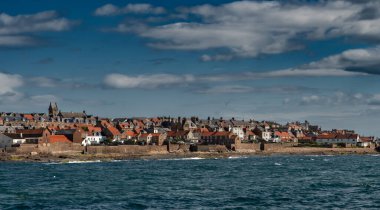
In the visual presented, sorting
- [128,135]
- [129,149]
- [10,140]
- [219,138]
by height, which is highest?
[128,135]

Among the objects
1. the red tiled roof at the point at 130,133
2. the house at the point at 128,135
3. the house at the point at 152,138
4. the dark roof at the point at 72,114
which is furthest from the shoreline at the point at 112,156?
the dark roof at the point at 72,114

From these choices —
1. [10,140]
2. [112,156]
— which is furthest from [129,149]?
[10,140]

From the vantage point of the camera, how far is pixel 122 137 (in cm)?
14888

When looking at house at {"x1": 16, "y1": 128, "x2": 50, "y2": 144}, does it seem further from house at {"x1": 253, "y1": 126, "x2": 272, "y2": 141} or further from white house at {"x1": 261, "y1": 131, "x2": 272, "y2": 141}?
white house at {"x1": 261, "y1": 131, "x2": 272, "y2": 141}

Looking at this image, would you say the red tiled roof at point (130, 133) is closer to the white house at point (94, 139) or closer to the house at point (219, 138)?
the white house at point (94, 139)

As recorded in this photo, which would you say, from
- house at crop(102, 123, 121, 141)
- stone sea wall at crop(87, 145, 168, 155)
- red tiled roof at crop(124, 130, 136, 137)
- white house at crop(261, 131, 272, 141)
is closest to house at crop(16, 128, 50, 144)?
stone sea wall at crop(87, 145, 168, 155)

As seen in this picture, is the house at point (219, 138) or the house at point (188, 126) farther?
the house at point (188, 126)

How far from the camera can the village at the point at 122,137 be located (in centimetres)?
11662

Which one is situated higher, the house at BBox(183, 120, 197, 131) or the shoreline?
the house at BBox(183, 120, 197, 131)

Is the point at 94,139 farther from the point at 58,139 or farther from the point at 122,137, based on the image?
the point at 58,139

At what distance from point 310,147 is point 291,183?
107 m

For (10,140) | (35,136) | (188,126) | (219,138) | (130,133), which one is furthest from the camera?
(188,126)

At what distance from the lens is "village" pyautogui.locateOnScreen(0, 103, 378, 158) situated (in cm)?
11662

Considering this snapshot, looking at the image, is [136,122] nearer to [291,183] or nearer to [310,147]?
[310,147]
